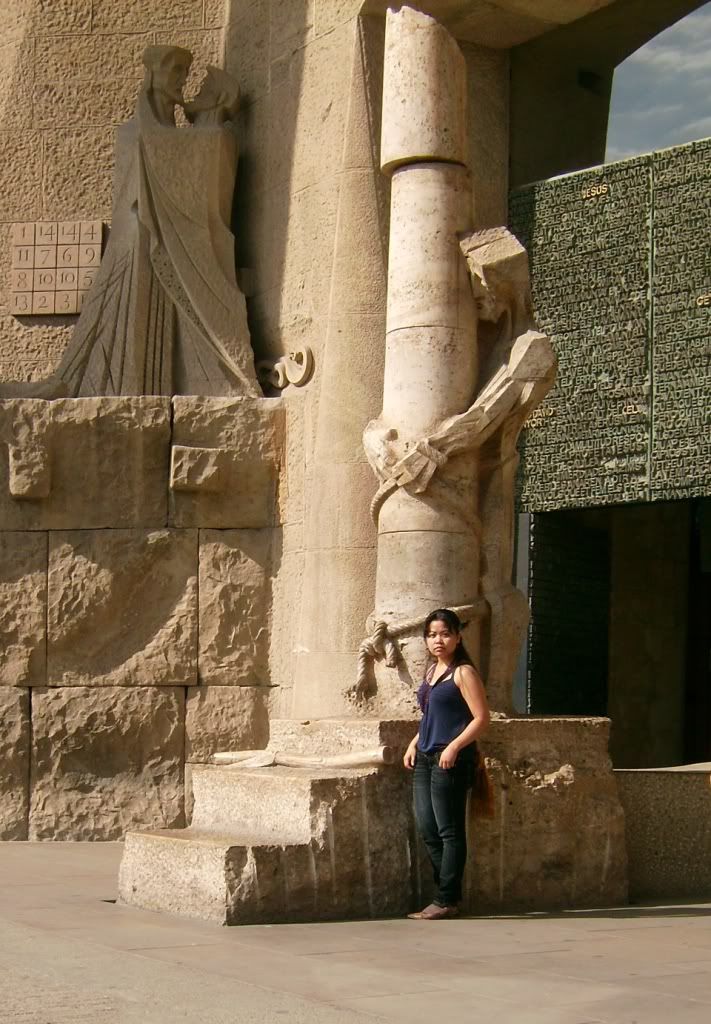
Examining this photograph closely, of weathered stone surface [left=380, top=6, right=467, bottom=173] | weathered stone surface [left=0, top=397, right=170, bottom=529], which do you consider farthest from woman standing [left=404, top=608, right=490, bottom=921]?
weathered stone surface [left=0, top=397, right=170, bottom=529]

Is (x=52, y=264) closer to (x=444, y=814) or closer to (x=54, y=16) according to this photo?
(x=54, y=16)

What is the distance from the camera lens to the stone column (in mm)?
7914

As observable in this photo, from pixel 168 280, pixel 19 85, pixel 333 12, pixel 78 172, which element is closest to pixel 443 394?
pixel 168 280

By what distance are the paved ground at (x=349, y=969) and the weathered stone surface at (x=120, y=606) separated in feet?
10.2

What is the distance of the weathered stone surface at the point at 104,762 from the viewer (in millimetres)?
10273

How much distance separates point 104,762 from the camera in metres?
10.4

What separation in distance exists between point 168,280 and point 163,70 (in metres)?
1.46

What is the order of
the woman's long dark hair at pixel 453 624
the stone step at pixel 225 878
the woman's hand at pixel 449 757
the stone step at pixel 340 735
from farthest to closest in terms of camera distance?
1. the stone step at pixel 340 735
2. the woman's long dark hair at pixel 453 624
3. the woman's hand at pixel 449 757
4. the stone step at pixel 225 878

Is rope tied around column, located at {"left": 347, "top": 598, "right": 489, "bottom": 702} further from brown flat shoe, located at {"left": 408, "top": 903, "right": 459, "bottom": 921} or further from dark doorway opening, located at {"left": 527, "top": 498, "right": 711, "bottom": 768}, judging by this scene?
dark doorway opening, located at {"left": 527, "top": 498, "right": 711, "bottom": 768}

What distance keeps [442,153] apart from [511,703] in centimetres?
271

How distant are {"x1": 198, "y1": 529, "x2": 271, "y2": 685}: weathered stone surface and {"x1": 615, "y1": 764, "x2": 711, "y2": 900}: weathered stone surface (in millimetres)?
3006

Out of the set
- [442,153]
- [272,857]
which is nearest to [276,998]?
[272,857]

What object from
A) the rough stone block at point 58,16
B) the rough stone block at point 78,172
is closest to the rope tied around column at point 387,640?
the rough stone block at point 78,172

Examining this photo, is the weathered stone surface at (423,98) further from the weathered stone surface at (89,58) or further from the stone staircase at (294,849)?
the weathered stone surface at (89,58)
